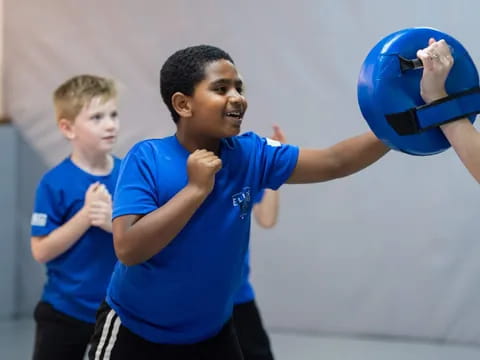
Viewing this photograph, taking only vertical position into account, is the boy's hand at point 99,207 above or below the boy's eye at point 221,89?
below

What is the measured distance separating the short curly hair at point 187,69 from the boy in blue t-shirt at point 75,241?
0.78 meters

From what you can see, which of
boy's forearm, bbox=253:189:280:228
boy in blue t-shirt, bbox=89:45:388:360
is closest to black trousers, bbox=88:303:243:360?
boy in blue t-shirt, bbox=89:45:388:360

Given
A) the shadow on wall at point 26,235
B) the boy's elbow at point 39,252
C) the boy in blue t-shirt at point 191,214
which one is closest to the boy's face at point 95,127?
the boy's elbow at point 39,252

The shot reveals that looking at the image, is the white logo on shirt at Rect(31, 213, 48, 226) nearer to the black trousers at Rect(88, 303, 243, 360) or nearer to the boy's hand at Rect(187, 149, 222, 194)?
the black trousers at Rect(88, 303, 243, 360)

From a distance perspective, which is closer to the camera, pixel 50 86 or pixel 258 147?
pixel 258 147

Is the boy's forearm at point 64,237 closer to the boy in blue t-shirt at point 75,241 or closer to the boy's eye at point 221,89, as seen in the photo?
the boy in blue t-shirt at point 75,241

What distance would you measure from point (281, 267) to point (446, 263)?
835 mm

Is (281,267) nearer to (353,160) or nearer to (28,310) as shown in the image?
(28,310)

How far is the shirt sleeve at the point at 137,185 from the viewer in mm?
2094

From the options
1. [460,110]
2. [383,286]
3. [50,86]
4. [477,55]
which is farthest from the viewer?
[50,86]

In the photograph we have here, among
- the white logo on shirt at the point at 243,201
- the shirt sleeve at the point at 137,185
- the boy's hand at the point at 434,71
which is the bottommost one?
the white logo on shirt at the point at 243,201

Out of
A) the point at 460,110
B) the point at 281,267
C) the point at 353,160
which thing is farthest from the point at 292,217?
the point at 460,110

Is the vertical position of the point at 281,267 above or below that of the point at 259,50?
below

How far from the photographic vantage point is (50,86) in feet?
16.9
